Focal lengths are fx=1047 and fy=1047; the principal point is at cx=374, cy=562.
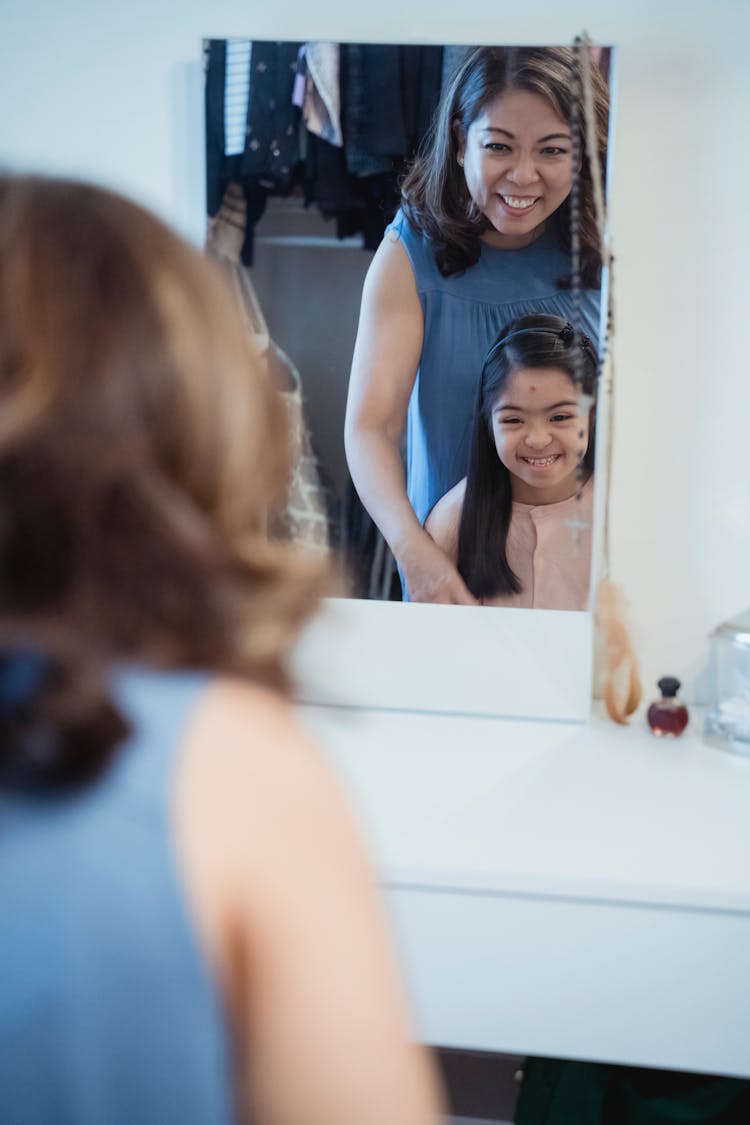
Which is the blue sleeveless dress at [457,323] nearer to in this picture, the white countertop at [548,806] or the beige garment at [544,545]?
the beige garment at [544,545]

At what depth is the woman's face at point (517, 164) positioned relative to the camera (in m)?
1.41

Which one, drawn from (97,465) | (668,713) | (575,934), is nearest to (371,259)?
(668,713)

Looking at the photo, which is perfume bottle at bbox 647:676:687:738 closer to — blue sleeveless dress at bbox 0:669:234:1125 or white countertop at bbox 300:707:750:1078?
white countertop at bbox 300:707:750:1078

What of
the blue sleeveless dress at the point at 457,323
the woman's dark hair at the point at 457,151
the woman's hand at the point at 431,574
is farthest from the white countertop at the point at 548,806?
the woman's dark hair at the point at 457,151

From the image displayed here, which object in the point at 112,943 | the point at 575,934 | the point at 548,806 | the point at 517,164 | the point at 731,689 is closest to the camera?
the point at 112,943

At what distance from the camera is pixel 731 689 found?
153 centimetres

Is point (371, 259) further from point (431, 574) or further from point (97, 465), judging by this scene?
point (97, 465)

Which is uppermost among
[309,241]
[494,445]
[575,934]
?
[309,241]

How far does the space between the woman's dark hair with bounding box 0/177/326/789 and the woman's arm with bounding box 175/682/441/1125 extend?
0.05 m

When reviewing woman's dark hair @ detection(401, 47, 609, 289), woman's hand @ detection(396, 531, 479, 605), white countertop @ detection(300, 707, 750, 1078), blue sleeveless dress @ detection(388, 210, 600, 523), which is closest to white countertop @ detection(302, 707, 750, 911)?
white countertop @ detection(300, 707, 750, 1078)

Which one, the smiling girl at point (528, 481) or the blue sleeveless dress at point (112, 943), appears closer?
the blue sleeveless dress at point (112, 943)

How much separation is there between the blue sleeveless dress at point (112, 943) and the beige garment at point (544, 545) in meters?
1.06

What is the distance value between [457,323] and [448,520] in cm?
28

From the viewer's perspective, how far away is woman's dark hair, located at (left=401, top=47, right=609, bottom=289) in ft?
4.58
